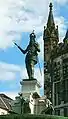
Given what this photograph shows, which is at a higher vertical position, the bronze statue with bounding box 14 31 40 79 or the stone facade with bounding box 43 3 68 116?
the stone facade with bounding box 43 3 68 116

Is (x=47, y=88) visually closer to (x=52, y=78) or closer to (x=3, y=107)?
(x=52, y=78)

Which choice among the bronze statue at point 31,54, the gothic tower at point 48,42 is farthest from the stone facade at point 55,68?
the bronze statue at point 31,54

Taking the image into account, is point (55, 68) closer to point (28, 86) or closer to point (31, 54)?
point (31, 54)

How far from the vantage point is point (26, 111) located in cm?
2455

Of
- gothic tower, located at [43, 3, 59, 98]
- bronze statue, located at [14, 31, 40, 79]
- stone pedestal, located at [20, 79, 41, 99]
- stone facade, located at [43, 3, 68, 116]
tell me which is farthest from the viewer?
gothic tower, located at [43, 3, 59, 98]


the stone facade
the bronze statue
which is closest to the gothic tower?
the stone facade

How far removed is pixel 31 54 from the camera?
83.2 feet

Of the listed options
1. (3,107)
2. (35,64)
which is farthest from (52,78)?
(35,64)

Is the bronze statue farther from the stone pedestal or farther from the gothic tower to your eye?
the gothic tower

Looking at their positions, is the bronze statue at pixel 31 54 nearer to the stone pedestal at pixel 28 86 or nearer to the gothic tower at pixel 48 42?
the stone pedestal at pixel 28 86

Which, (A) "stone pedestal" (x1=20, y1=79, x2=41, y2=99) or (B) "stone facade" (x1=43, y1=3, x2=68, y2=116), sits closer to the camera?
(A) "stone pedestal" (x1=20, y1=79, x2=41, y2=99)

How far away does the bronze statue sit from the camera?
993 inches

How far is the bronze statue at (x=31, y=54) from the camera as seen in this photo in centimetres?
2523

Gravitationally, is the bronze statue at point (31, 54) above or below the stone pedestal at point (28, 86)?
above
